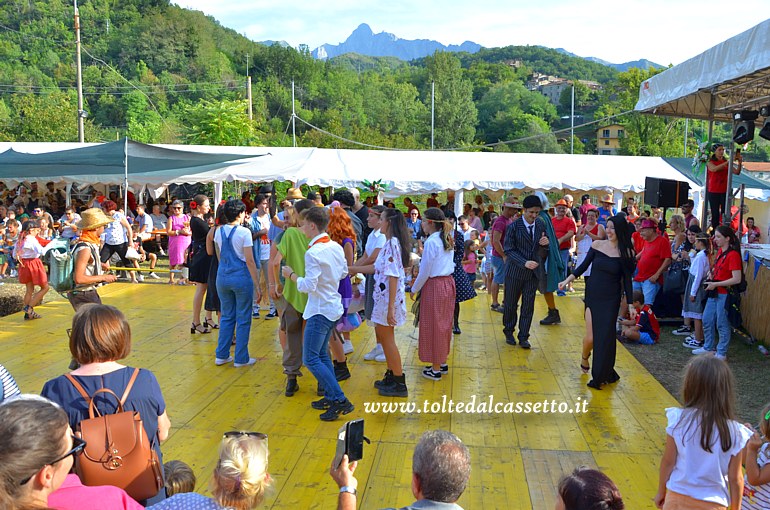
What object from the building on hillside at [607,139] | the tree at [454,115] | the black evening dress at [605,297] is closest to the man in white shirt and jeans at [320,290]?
the black evening dress at [605,297]

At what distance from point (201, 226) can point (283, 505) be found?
4.16 metres

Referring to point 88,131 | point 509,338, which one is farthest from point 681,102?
point 88,131

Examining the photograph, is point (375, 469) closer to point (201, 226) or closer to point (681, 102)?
point (201, 226)

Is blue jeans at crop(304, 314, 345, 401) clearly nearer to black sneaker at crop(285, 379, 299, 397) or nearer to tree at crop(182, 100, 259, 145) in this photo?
black sneaker at crop(285, 379, 299, 397)

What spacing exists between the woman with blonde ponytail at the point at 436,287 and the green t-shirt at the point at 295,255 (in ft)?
3.36

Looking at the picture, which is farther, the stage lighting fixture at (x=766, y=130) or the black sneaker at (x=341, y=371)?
the stage lighting fixture at (x=766, y=130)

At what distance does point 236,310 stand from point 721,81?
5864mm

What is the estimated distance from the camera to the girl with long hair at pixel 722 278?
707 centimetres

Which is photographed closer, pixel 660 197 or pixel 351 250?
pixel 351 250

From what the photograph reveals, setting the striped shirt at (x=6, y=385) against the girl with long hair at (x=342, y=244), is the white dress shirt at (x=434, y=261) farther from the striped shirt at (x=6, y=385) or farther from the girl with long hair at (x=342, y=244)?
the striped shirt at (x=6, y=385)

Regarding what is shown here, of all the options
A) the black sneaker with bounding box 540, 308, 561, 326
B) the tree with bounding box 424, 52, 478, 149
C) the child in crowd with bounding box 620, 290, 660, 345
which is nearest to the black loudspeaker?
the child in crowd with bounding box 620, 290, 660, 345

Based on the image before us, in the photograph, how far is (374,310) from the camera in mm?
5570

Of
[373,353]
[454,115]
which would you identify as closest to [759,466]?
[373,353]

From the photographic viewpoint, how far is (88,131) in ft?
197
